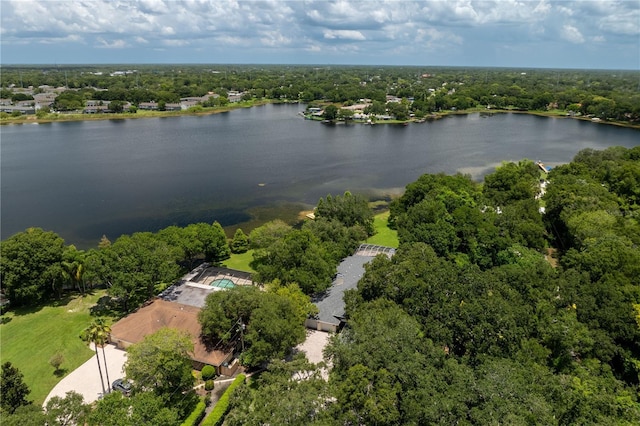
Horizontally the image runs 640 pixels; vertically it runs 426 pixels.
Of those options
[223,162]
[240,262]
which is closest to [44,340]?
[240,262]

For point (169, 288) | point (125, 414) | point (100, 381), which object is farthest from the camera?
point (169, 288)

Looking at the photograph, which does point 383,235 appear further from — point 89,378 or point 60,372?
point 60,372

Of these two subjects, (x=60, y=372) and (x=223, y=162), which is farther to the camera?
(x=223, y=162)

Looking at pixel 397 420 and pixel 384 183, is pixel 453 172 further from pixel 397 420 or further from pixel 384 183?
pixel 397 420

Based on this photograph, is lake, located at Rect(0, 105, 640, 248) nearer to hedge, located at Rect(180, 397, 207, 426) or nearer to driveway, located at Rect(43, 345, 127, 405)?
driveway, located at Rect(43, 345, 127, 405)

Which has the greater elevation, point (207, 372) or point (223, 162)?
point (223, 162)

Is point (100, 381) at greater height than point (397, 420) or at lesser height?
lesser

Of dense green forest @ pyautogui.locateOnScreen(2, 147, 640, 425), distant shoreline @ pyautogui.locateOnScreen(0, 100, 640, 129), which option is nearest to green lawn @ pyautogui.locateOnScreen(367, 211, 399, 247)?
dense green forest @ pyautogui.locateOnScreen(2, 147, 640, 425)

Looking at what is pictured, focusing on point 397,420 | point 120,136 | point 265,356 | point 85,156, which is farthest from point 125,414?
point 120,136
